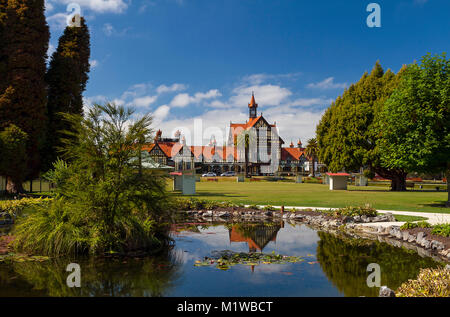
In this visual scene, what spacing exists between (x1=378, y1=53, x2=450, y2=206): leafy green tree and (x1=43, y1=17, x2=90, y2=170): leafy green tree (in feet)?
82.6

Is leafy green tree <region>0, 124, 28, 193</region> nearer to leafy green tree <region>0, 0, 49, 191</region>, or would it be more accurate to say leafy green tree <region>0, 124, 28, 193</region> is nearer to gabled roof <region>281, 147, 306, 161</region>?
leafy green tree <region>0, 0, 49, 191</region>

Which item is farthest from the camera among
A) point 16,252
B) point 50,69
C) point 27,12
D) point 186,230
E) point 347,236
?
point 50,69

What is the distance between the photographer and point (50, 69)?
92.3ft

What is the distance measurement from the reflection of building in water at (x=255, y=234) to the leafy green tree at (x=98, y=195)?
3541 millimetres

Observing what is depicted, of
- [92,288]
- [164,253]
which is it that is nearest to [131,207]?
[164,253]

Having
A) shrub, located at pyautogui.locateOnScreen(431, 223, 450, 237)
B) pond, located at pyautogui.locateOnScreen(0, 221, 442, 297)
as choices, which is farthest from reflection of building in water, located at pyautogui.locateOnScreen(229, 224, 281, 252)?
shrub, located at pyautogui.locateOnScreen(431, 223, 450, 237)

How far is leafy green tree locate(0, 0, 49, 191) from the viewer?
77.9 feet

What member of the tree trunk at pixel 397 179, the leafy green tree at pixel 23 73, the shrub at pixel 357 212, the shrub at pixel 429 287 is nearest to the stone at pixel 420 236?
the shrub at pixel 357 212

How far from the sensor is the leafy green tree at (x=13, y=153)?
21.5 meters

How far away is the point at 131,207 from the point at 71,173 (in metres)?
2.05

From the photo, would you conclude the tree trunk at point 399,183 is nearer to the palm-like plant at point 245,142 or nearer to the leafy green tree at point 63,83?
the leafy green tree at point 63,83

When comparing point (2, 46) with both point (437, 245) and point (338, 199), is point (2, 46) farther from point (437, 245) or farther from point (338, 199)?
point (437, 245)

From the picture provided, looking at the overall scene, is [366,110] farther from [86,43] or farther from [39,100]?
[39,100]
